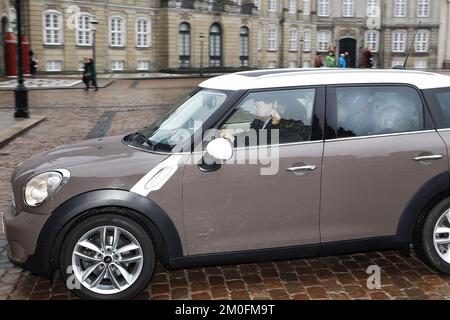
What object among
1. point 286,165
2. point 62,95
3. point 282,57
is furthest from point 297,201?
point 282,57

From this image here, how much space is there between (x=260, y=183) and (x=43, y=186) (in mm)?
1674

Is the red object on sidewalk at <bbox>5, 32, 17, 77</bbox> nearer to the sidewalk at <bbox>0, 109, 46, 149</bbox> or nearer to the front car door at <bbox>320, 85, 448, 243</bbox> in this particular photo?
the sidewalk at <bbox>0, 109, 46, 149</bbox>

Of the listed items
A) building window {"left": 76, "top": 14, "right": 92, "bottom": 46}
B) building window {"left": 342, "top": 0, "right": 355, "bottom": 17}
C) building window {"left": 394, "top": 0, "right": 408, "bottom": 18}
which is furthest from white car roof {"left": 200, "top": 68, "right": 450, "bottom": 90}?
building window {"left": 394, "top": 0, "right": 408, "bottom": 18}

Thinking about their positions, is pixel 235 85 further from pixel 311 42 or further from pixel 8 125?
pixel 311 42

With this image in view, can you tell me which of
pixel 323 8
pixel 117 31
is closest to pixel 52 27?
pixel 117 31

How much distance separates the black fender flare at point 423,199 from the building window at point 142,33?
42263mm

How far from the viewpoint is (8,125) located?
14.1 m

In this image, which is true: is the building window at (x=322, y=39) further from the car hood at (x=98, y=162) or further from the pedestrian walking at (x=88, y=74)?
the car hood at (x=98, y=162)

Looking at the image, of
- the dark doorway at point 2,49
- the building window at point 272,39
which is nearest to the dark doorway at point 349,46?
the building window at point 272,39

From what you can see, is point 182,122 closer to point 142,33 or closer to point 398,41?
point 142,33

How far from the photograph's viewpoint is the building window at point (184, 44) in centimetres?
4675

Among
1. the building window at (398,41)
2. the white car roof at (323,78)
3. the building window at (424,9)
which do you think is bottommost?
the white car roof at (323,78)

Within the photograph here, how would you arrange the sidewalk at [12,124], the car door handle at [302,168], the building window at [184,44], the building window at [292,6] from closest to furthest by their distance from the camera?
the car door handle at [302,168] < the sidewalk at [12,124] < the building window at [184,44] < the building window at [292,6]
